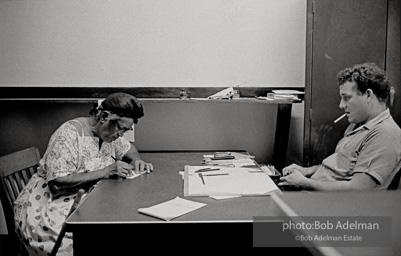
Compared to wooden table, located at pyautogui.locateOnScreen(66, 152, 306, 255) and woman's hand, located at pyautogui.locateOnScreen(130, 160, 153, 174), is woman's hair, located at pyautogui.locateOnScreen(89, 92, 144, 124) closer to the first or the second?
woman's hand, located at pyautogui.locateOnScreen(130, 160, 153, 174)

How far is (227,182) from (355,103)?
2.91 feet

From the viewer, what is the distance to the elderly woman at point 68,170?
91.2 inches

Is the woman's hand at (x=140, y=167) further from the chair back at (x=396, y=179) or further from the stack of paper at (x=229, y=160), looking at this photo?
the chair back at (x=396, y=179)

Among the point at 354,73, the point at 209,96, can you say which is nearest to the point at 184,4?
the point at 209,96

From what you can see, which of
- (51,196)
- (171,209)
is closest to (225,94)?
(51,196)

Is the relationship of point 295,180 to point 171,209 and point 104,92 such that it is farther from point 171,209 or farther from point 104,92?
point 104,92

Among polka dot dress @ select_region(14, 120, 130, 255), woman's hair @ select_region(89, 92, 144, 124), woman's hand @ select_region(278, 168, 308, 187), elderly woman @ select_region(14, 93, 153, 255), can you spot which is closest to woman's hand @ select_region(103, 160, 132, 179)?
elderly woman @ select_region(14, 93, 153, 255)

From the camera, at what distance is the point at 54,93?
353 centimetres

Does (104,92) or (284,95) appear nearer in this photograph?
(284,95)

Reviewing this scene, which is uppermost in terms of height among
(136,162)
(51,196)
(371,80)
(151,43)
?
(151,43)

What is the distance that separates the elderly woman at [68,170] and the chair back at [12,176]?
0.09 meters

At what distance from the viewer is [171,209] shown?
73.9 inches

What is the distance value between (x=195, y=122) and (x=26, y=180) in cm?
142

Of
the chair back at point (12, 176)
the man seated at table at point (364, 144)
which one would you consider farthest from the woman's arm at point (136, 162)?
the man seated at table at point (364, 144)
